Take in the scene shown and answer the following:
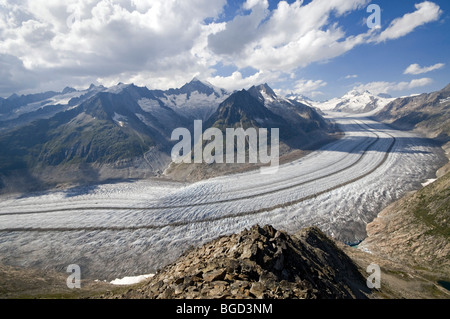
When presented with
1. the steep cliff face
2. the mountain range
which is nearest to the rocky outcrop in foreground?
the steep cliff face

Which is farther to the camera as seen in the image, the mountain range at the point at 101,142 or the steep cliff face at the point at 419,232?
the mountain range at the point at 101,142

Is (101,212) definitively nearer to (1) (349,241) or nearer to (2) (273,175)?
(2) (273,175)

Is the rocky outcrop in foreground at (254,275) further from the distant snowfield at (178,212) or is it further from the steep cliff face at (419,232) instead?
the distant snowfield at (178,212)

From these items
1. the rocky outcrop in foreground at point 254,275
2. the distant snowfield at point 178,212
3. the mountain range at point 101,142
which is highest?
the mountain range at point 101,142

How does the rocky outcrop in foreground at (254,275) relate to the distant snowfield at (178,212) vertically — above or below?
above

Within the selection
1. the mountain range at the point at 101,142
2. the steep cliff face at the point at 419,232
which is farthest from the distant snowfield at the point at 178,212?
the mountain range at the point at 101,142

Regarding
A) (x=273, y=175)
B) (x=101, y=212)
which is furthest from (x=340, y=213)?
(x=101, y=212)
